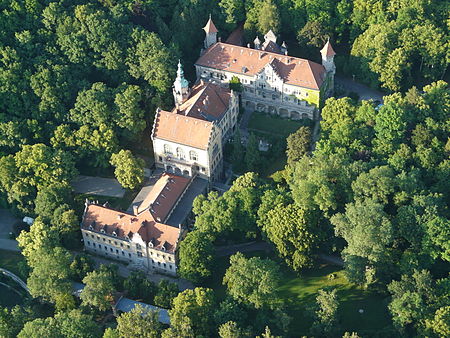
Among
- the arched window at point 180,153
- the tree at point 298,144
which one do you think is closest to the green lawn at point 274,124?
the tree at point 298,144

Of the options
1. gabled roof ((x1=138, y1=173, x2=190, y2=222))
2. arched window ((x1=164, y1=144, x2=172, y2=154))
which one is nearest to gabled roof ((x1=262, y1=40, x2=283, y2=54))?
arched window ((x1=164, y1=144, x2=172, y2=154))

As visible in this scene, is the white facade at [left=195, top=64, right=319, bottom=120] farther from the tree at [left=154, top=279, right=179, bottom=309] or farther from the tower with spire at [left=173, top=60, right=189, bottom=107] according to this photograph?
the tree at [left=154, top=279, right=179, bottom=309]

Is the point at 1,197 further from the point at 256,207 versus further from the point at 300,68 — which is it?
the point at 300,68

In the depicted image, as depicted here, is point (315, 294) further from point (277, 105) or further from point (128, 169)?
point (277, 105)

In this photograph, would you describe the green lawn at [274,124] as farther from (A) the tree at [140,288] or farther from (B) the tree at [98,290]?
(B) the tree at [98,290]

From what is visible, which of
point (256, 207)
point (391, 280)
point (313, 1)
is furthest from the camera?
point (313, 1)

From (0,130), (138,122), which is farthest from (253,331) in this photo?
(0,130)
